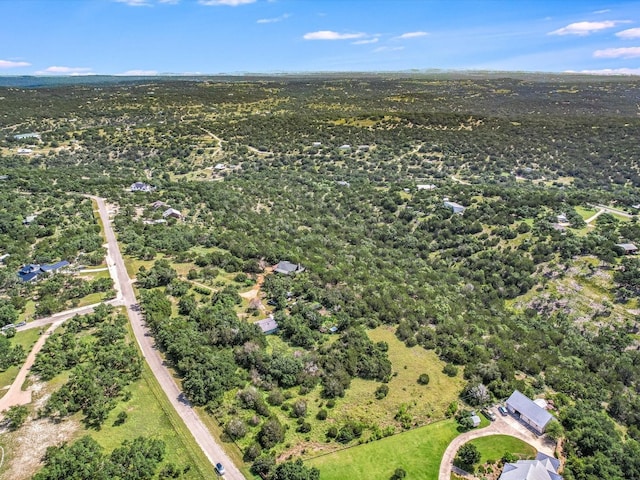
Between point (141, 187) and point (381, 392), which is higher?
point (141, 187)

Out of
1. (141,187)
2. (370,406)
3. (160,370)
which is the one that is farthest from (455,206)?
(141,187)

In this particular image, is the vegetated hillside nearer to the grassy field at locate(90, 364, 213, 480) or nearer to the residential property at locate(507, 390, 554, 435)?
the residential property at locate(507, 390, 554, 435)

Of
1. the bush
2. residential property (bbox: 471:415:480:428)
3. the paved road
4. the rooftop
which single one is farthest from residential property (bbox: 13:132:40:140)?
the rooftop

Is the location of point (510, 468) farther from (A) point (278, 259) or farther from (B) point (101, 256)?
(B) point (101, 256)

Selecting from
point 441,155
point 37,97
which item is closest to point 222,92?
point 37,97

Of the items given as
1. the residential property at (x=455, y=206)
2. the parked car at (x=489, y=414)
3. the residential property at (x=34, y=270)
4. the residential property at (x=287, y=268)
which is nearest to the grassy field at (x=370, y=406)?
the parked car at (x=489, y=414)

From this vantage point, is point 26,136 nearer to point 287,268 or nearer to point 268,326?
point 287,268

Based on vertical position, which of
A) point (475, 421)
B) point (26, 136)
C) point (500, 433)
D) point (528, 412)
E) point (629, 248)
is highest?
point (26, 136)
